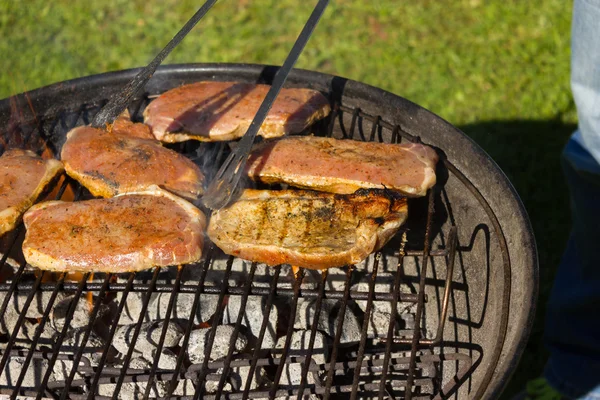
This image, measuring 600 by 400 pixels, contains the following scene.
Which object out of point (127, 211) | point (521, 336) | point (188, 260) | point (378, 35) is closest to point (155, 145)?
point (127, 211)

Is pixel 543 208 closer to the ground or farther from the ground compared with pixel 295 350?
closer to the ground

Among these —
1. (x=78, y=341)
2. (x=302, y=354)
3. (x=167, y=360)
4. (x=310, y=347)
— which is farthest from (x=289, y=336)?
(x=78, y=341)

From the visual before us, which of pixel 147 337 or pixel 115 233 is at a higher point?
pixel 115 233

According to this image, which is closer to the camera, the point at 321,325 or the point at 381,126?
the point at 321,325

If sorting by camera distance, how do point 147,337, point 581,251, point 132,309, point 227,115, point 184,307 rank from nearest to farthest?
point 147,337, point 184,307, point 132,309, point 227,115, point 581,251

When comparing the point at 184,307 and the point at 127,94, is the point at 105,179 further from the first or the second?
the point at 184,307

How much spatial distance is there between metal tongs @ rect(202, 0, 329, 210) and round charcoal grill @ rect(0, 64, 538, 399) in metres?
0.23

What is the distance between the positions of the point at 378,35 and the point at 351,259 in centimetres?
→ 405

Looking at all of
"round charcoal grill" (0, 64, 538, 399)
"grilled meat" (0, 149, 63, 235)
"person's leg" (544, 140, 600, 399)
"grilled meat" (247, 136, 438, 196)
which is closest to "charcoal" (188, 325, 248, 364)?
"round charcoal grill" (0, 64, 538, 399)

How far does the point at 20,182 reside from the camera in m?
2.95

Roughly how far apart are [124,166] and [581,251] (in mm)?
2357

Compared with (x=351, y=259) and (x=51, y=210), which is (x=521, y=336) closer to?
(x=351, y=259)

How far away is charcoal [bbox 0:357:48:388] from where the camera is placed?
276 cm

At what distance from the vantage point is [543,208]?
15.6 feet
